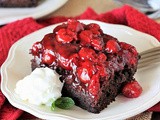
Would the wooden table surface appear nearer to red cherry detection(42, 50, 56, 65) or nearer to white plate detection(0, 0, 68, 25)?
white plate detection(0, 0, 68, 25)

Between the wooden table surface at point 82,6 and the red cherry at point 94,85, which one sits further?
the wooden table surface at point 82,6

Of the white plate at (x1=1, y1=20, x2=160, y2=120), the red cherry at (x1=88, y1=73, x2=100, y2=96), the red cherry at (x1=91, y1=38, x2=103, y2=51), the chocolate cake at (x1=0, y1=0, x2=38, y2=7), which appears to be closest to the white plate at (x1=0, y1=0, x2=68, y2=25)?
the chocolate cake at (x1=0, y1=0, x2=38, y2=7)

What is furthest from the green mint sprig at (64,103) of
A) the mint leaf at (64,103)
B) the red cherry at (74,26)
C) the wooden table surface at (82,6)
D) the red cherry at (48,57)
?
the wooden table surface at (82,6)

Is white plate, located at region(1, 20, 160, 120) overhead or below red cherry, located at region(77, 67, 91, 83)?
below

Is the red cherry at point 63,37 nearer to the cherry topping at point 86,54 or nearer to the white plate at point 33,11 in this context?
the cherry topping at point 86,54

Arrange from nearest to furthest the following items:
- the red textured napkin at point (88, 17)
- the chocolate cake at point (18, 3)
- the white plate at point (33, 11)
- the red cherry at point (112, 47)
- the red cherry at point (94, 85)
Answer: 1. the red cherry at point (94, 85)
2. the red cherry at point (112, 47)
3. the red textured napkin at point (88, 17)
4. the white plate at point (33, 11)
5. the chocolate cake at point (18, 3)

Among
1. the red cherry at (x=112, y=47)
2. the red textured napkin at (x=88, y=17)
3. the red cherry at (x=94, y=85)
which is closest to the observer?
the red cherry at (x=94, y=85)
